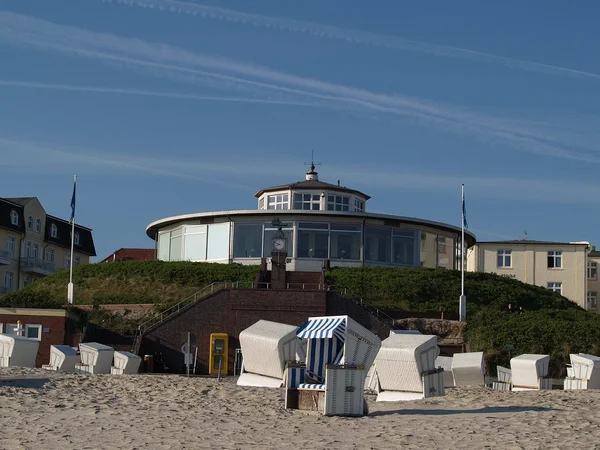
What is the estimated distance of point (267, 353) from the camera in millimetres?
28891

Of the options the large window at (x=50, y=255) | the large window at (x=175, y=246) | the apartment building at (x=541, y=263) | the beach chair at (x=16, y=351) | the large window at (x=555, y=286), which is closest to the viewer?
the beach chair at (x=16, y=351)

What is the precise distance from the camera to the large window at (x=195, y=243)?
56531mm

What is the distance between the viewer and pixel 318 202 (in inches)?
2365

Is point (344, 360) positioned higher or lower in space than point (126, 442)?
higher

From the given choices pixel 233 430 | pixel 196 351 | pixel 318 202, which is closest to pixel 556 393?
pixel 233 430

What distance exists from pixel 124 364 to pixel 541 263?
43390 mm

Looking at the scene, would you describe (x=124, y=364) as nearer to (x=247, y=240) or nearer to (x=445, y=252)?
(x=247, y=240)

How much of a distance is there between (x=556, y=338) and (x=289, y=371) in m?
22.4

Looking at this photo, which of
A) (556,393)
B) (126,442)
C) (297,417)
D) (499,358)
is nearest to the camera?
(126,442)

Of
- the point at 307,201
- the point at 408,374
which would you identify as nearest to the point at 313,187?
the point at 307,201

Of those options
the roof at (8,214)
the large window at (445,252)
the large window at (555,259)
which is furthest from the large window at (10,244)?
the large window at (555,259)

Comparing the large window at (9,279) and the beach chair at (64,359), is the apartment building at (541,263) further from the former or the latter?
the beach chair at (64,359)

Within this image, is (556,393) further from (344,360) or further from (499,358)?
(499,358)

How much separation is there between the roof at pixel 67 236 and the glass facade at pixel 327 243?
2615 centimetres
